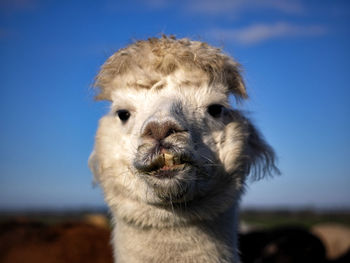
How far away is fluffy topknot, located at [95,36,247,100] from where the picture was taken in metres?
3.01

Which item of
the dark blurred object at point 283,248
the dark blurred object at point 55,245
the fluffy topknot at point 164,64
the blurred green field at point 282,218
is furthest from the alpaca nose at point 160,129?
the blurred green field at point 282,218

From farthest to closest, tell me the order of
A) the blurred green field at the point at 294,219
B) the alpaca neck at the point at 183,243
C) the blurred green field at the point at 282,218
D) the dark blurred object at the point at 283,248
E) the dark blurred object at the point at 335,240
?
the blurred green field at the point at 294,219
the blurred green field at the point at 282,218
the dark blurred object at the point at 335,240
the dark blurred object at the point at 283,248
the alpaca neck at the point at 183,243

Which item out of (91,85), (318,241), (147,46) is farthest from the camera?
(318,241)

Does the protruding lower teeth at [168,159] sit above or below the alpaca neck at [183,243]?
above

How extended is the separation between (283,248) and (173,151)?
432 cm

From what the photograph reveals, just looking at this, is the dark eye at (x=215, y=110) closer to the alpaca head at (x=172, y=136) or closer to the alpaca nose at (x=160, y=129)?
the alpaca head at (x=172, y=136)

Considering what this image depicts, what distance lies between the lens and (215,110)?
3098 mm

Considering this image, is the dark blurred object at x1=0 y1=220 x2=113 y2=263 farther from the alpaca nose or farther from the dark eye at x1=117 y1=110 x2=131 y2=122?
the alpaca nose

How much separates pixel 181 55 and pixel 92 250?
11.2ft

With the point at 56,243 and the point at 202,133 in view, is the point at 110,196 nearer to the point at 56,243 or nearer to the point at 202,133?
the point at 202,133

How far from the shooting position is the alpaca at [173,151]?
98.7 inches

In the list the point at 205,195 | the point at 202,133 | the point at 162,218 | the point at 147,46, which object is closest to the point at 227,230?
the point at 205,195

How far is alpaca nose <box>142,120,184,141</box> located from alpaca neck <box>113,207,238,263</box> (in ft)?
2.46

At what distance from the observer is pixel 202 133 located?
289cm
